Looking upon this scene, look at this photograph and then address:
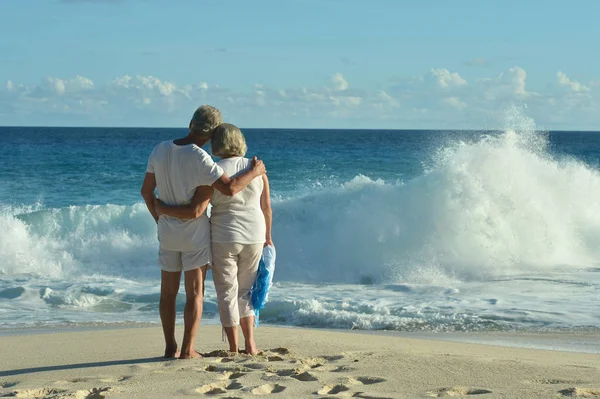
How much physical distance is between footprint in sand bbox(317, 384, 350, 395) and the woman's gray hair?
1608 millimetres

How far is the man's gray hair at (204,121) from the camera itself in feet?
16.8

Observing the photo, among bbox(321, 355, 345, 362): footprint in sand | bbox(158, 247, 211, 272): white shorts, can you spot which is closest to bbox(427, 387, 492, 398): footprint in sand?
bbox(321, 355, 345, 362): footprint in sand

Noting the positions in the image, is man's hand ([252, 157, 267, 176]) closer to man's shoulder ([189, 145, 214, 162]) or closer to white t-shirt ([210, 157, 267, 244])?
white t-shirt ([210, 157, 267, 244])

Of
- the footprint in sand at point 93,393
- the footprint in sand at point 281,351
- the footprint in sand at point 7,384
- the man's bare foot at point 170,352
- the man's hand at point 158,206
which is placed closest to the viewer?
the footprint in sand at point 93,393

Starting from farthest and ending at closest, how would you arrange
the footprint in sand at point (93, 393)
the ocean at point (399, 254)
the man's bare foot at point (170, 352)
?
the ocean at point (399, 254) → the man's bare foot at point (170, 352) → the footprint in sand at point (93, 393)

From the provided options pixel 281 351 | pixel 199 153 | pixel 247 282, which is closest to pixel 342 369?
pixel 281 351

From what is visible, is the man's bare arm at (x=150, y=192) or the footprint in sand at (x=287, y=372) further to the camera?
the man's bare arm at (x=150, y=192)

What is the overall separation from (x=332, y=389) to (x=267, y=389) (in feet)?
1.21

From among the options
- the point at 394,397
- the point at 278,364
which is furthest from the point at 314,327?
the point at 394,397

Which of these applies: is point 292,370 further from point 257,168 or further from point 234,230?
point 257,168

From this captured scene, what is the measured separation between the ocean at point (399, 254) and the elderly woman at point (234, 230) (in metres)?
3.04

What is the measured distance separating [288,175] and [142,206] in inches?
517

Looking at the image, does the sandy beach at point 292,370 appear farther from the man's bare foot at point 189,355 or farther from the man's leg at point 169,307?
the man's leg at point 169,307

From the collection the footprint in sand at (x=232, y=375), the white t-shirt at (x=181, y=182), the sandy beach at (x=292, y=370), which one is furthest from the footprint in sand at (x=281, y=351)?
the white t-shirt at (x=181, y=182)
